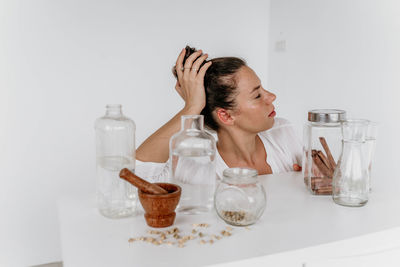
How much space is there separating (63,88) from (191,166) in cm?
189

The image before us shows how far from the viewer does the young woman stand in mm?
1459

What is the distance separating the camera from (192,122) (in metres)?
1.06

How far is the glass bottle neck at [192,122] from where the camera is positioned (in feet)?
3.43

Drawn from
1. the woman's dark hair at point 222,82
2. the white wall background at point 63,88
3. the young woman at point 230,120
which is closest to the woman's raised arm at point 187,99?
the young woman at point 230,120

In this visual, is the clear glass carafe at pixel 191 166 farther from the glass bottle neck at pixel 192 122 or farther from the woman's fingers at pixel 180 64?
the woman's fingers at pixel 180 64

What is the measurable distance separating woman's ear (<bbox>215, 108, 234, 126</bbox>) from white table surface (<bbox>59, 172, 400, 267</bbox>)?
59 cm

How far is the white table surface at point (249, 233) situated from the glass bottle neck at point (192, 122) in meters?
0.23

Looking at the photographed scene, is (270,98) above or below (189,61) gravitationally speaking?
below

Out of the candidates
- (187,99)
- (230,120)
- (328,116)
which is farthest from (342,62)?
(328,116)

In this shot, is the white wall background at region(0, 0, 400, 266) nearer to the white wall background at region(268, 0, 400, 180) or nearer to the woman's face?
the white wall background at region(268, 0, 400, 180)

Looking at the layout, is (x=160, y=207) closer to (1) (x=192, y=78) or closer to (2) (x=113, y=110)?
(2) (x=113, y=110)

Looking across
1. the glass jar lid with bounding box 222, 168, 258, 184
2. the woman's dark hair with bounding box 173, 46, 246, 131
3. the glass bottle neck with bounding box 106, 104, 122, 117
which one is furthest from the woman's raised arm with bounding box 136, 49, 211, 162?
the glass jar lid with bounding box 222, 168, 258, 184

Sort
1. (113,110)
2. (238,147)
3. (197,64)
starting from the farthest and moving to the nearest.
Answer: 1. (238,147)
2. (197,64)
3. (113,110)

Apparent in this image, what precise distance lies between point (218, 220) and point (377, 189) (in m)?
0.57
